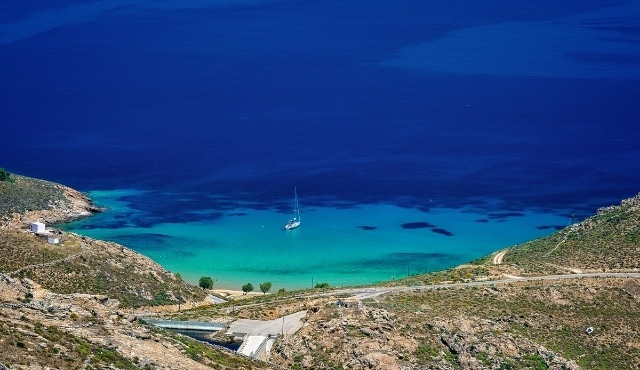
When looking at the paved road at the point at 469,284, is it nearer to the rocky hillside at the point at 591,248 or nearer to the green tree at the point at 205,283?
the rocky hillside at the point at 591,248

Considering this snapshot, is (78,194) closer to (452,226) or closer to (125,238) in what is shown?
(125,238)

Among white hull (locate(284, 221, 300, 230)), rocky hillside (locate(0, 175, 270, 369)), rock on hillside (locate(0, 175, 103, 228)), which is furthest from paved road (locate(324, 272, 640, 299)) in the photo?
white hull (locate(284, 221, 300, 230))

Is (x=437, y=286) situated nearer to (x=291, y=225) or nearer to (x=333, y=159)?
(x=291, y=225)

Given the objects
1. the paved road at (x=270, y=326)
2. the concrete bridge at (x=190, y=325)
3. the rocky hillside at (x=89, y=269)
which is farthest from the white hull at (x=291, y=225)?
the concrete bridge at (x=190, y=325)

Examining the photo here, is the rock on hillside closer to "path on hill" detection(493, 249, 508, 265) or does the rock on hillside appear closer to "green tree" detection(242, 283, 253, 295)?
"green tree" detection(242, 283, 253, 295)

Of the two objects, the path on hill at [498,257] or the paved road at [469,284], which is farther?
the path on hill at [498,257]

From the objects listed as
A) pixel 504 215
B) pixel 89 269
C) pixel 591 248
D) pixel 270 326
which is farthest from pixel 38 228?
pixel 504 215

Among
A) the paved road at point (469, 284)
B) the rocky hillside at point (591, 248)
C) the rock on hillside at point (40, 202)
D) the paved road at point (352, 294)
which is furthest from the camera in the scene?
the rock on hillside at point (40, 202)
